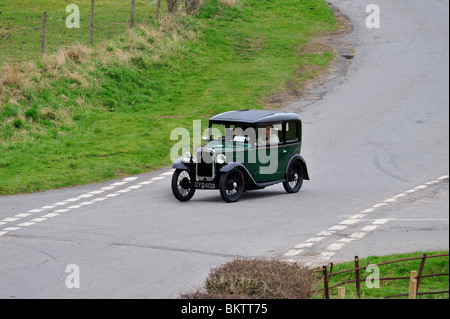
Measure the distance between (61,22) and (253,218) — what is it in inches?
1097

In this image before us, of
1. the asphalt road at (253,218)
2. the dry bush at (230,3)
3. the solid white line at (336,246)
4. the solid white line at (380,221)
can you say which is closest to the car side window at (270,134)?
the asphalt road at (253,218)

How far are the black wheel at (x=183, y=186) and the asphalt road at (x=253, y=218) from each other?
0.84 ft

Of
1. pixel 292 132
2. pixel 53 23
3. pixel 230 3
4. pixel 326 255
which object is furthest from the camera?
pixel 230 3

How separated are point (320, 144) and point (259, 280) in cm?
1946

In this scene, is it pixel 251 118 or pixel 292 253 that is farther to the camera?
pixel 251 118

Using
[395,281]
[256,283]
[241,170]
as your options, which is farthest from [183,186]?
[256,283]

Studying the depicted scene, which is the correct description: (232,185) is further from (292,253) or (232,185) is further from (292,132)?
(292,253)

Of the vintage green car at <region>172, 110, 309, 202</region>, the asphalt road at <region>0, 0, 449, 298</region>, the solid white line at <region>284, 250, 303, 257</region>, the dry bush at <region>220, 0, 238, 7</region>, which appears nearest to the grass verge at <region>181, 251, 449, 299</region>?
Answer: the asphalt road at <region>0, 0, 449, 298</region>

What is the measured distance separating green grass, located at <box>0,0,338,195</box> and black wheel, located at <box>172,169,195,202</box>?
4.55m

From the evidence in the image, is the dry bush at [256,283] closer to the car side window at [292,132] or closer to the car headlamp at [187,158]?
the car headlamp at [187,158]

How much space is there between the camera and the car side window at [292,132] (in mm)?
22500

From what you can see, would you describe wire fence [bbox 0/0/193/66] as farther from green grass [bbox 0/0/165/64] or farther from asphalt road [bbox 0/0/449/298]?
asphalt road [bbox 0/0/449/298]

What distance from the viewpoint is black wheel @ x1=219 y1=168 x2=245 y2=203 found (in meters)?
20.6

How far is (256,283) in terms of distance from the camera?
1005 centimetres
